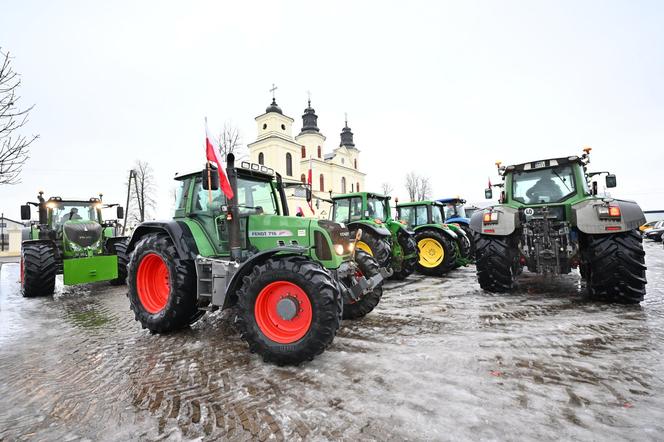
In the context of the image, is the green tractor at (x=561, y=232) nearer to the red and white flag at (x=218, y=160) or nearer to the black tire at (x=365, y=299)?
the black tire at (x=365, y=299)

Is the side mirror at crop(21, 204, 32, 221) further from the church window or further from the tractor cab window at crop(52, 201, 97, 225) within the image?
the church window

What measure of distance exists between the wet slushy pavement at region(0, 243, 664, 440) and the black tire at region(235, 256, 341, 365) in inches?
5.8

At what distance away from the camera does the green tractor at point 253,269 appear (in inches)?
117

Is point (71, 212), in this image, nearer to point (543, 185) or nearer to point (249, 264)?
point (249, 264)

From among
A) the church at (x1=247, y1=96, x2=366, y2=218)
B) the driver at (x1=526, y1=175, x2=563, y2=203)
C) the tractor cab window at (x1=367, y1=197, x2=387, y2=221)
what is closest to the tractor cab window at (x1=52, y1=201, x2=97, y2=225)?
the tractor cab window at (x1=367, y1=197, x2=387, y2=221)

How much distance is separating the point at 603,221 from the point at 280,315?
4777 mm

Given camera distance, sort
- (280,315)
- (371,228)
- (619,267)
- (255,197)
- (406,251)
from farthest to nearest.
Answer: (406,251), (371,228), (619,267), (255,197), (280,315)

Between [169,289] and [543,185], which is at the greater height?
[543,185]

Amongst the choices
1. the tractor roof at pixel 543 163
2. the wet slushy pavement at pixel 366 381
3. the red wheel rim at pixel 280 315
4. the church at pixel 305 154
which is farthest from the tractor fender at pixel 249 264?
the church at pixel 305 154

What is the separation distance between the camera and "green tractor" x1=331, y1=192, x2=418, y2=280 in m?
6.98

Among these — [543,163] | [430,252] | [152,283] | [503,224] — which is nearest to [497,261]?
[503,224]

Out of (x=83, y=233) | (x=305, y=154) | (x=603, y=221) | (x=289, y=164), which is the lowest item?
(x=603, y=221)

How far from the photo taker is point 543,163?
5902 millimetres

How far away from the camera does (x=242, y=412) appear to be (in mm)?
2244
